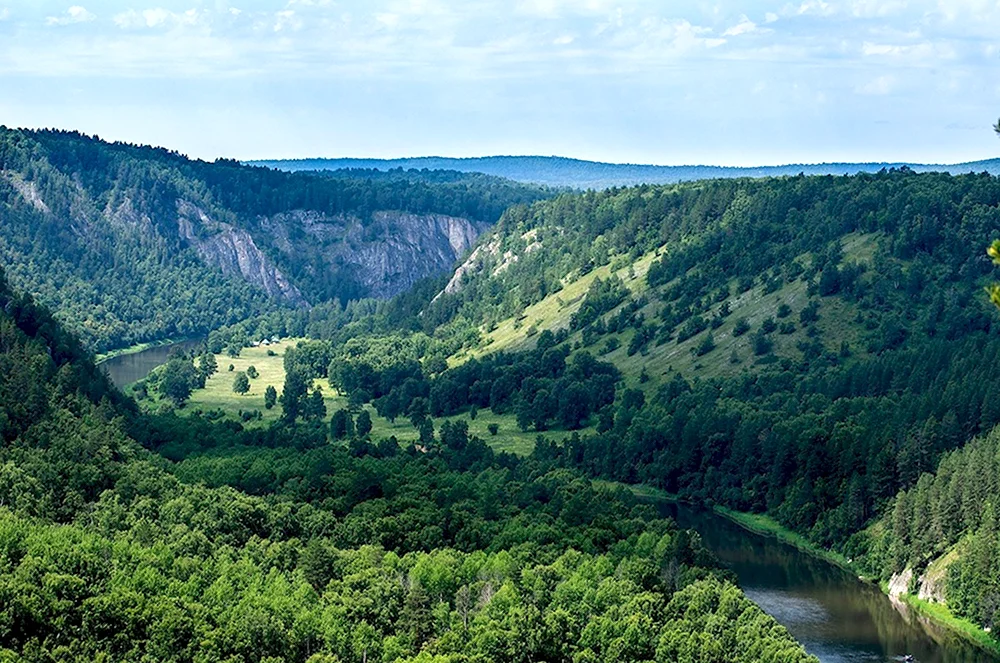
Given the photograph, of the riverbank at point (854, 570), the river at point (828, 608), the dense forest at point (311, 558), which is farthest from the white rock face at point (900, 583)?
the dense forest at point (311, 558)

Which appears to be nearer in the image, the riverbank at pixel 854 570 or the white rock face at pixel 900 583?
the riverbank at pixel 854 570

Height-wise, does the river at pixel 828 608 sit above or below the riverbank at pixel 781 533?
above

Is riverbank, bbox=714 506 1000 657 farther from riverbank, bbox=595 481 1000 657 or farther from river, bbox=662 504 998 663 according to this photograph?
river, bbox=662 504 998 663

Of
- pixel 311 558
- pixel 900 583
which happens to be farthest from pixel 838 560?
pixel 311 558

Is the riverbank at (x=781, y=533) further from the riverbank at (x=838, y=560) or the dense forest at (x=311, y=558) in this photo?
the dense forest at (x=311, y=558)

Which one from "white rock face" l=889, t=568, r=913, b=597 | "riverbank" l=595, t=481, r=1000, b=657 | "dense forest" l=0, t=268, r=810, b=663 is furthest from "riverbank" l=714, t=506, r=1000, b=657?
"dense forest" l=0, t=268, r=810, b=663

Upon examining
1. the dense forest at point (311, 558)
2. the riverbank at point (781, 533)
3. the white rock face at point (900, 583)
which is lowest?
the riverbank at point (781, 533)
